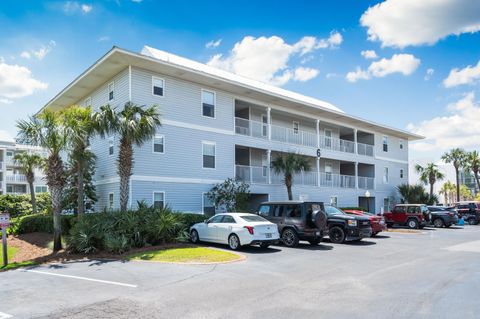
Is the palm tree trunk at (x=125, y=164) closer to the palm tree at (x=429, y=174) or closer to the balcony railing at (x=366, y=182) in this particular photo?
the balcony railing at (x=366, y=182)

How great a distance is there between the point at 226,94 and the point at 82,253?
1359 centimetres

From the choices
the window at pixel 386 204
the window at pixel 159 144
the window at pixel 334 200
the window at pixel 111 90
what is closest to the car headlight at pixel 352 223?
the window at pixel 159 144

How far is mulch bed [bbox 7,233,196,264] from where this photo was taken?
14203 mm

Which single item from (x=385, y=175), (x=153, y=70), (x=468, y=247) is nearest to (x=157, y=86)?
(x=153, y=70)

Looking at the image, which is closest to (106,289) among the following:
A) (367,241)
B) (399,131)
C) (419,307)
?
(419,307)

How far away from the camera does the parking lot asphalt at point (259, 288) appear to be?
23.8 feet

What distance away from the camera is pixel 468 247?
54.6 feet

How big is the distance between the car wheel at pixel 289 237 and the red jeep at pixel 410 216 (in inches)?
552

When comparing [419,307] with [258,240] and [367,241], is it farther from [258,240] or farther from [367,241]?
[367,241]

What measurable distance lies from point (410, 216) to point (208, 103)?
1555 centimetres

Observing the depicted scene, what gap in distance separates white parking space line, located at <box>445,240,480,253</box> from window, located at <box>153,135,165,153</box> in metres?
14.2

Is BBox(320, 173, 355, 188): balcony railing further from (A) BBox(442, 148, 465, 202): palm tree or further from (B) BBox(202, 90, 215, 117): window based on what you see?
(A) BBox(442, 148, 465, 202): palm tree

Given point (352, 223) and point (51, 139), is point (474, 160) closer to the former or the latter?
point (352, 223)

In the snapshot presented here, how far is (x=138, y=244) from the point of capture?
15617 mm
